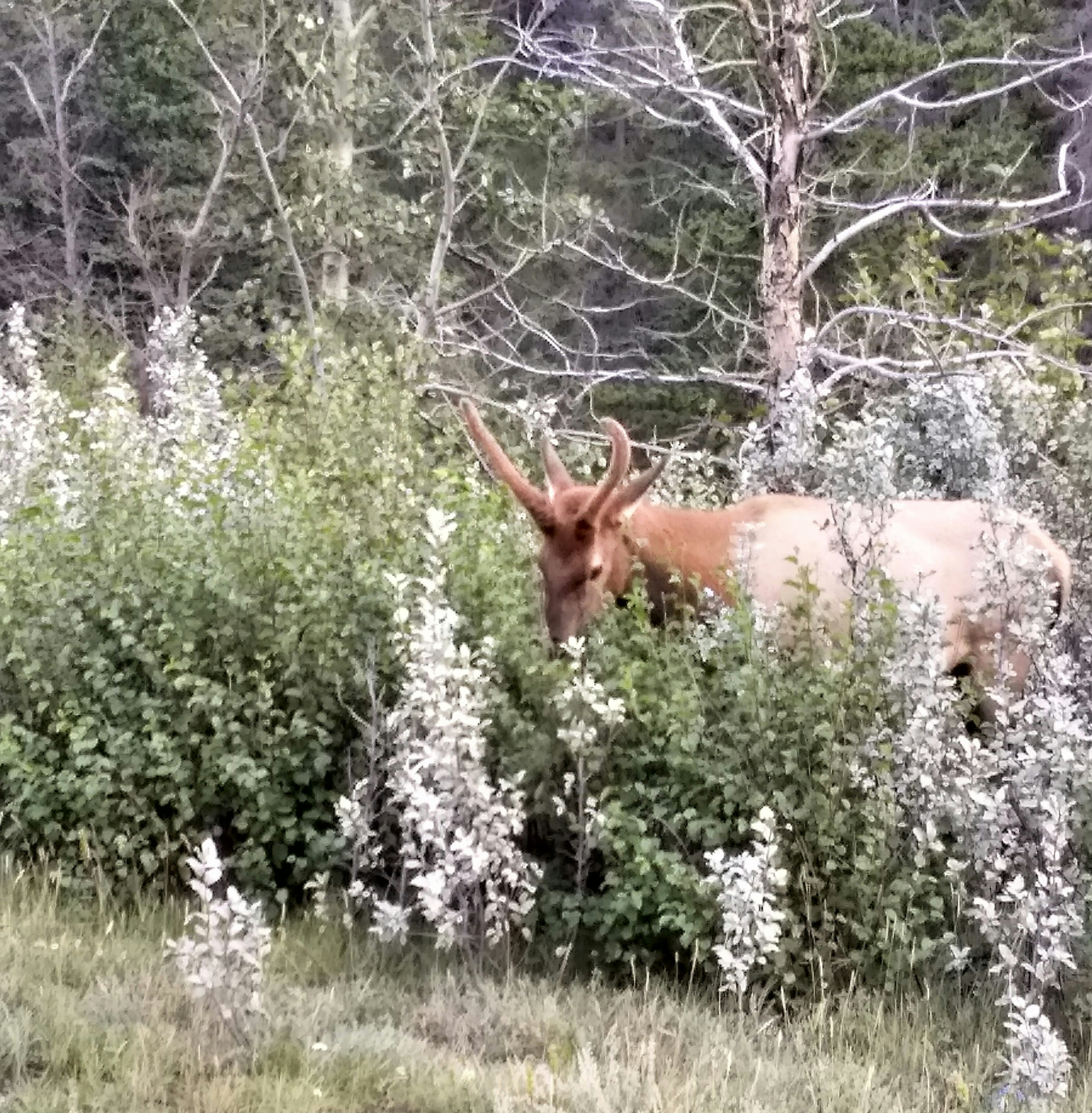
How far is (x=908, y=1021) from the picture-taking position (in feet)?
12.6

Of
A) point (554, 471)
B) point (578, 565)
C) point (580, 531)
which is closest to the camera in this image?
point (578, 565)

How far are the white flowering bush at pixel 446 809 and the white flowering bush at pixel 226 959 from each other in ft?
1.91

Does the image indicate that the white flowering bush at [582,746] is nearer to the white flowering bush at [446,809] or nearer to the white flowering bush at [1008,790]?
the white flowering bush at [446,809]

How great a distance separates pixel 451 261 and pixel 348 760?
14.4 metres

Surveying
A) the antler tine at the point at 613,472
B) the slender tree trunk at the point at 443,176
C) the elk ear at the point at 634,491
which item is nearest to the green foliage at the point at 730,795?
the antler tine at the point at 613,472

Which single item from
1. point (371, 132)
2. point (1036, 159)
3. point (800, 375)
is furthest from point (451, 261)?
point (800, 375)

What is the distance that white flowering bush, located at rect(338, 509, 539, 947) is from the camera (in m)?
4.02

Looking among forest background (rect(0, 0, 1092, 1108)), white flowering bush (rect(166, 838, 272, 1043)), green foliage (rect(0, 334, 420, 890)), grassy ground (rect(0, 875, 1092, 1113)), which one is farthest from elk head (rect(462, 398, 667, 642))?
white flowering bush (rect(166, 838, 272, 1043))

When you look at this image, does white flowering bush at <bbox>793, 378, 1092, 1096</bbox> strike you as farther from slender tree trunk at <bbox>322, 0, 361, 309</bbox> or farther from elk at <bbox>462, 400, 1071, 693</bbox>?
slender tree trunk at <bbox>322, 0, 361, 309</bbox>

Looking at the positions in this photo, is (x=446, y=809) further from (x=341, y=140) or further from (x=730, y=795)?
(x=341, y=140)

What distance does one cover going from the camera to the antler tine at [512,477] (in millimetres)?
5449

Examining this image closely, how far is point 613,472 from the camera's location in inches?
213

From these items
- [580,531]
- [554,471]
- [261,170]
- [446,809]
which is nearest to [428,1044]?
[446,809]

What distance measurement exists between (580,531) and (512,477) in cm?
38
